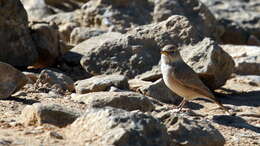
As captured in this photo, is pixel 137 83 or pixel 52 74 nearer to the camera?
pixel 52 74

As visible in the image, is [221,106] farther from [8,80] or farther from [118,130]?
[118,130]

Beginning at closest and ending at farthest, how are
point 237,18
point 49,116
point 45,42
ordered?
point 49,116
point 45,42
point 237,18

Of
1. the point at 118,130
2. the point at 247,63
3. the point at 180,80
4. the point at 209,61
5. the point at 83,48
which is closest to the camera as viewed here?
the point at 118,130

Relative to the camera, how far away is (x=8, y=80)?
816 centimetres

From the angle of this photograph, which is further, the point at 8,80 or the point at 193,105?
the point at 193,105

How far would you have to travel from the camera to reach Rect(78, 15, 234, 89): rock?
1041 cm

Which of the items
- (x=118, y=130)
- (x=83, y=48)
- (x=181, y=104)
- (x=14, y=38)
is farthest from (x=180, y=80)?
(x=118, y=130)

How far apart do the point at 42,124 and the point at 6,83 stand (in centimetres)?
177

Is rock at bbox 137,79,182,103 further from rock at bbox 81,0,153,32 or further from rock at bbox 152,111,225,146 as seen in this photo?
rock at bbox 81,0,153,32

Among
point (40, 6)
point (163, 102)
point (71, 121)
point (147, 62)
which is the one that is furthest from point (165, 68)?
point (40, 6)

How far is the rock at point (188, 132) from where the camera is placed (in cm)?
659

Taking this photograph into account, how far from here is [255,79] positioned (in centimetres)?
1180

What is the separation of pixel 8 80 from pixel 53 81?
1.30 m

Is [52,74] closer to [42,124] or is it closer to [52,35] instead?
[52,35]
